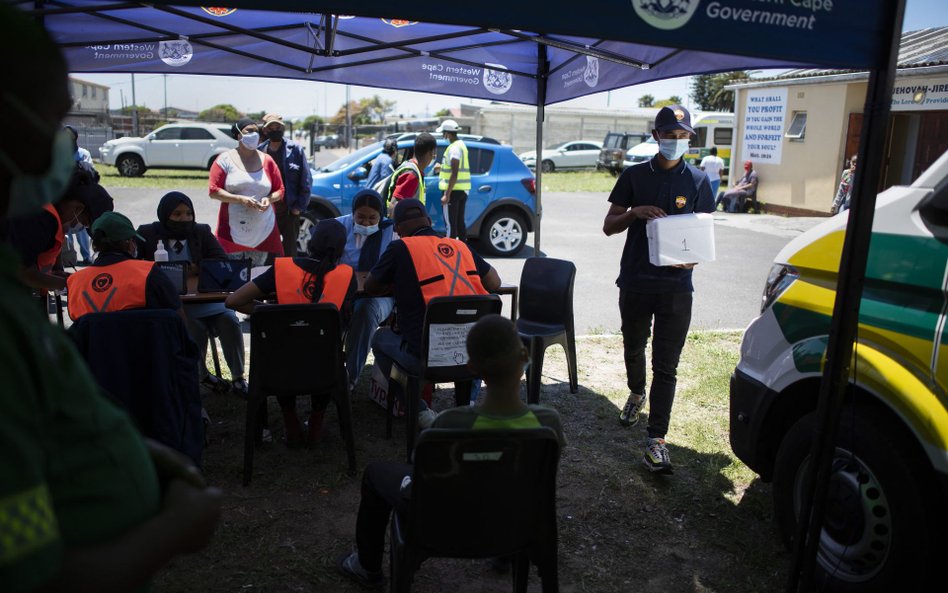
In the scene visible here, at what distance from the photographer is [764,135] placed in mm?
20328

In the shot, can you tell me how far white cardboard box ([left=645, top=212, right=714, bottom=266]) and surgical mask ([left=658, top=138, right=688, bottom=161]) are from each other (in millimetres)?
366

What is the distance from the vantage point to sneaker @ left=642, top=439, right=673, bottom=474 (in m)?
4.23

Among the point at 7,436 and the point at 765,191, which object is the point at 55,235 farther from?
the point at 765,191

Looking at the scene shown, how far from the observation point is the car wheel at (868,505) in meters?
2.72

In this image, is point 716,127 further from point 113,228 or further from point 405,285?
point 113,228

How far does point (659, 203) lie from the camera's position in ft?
14.4

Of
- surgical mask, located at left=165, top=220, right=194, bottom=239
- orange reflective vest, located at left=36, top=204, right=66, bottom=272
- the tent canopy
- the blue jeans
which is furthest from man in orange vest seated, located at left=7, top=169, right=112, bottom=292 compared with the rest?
the blue jeans

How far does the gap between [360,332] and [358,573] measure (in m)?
2.35

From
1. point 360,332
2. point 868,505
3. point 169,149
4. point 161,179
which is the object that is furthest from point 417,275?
point 169,149

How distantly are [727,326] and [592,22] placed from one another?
19.4 feet

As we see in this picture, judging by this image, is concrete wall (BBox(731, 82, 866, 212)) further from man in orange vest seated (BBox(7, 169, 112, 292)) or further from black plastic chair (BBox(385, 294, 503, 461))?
man in orange vest seated (BBox(7, 169, 112, 292))

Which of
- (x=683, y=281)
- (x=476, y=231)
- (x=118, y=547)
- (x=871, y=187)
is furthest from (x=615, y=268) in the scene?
(x=118, y=547)

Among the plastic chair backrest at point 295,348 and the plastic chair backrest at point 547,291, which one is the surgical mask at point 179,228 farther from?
the plastic chair backrest at point 547,291

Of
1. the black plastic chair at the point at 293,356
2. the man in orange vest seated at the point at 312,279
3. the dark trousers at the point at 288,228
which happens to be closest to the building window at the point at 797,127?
the dark trousers at the point at 288,228
